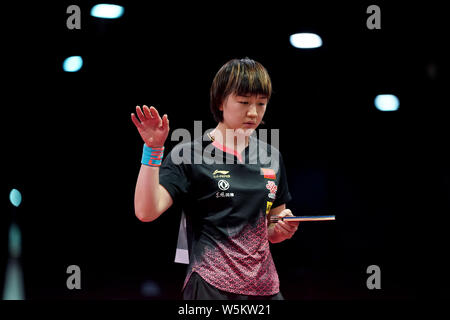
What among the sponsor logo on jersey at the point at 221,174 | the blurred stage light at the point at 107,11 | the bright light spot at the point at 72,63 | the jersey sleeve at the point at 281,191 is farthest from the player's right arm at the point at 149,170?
the bright light spot at the point at 72,63

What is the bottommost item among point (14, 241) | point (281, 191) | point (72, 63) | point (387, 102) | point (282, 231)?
point (14, 241)

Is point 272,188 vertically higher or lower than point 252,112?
lower

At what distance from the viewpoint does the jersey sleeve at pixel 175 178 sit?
4.59 ft

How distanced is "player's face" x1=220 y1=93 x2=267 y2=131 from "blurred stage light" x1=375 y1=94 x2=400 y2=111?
1998 mm

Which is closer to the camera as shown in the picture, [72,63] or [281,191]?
[281,191]

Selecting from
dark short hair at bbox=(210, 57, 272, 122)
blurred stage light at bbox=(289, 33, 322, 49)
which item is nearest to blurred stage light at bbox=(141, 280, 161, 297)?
blurred stage light at bbox=(289, 33, 322, 49)

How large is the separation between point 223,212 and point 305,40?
1.92 metres

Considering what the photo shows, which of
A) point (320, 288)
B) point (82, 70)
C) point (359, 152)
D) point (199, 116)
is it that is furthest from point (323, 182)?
point (82, 70)

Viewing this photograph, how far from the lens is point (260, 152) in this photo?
5.25 feet

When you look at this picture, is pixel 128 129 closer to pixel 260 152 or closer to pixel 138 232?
pixel 138 232

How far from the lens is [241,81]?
1476 mm

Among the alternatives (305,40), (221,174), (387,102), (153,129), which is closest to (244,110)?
(221,174)

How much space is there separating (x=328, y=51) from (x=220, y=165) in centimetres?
195

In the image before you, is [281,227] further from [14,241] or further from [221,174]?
[14,241]
